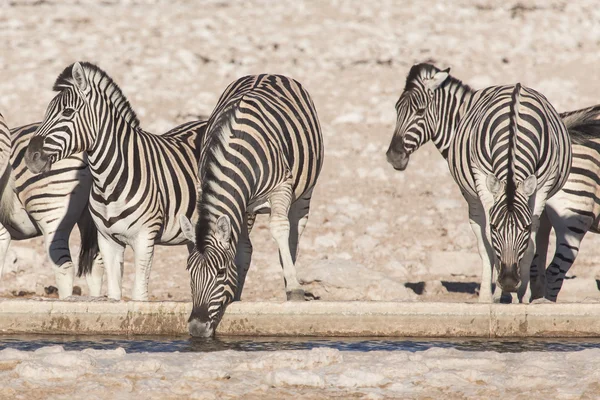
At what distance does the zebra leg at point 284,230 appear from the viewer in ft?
27.4

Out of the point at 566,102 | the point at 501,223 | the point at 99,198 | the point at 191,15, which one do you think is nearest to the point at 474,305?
the point at 501,223

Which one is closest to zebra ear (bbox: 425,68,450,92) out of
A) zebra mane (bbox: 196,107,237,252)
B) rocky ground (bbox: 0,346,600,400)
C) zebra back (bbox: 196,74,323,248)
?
zebra back (bbox: 196,74,323,248)

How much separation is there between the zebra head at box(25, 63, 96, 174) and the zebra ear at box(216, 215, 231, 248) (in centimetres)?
132

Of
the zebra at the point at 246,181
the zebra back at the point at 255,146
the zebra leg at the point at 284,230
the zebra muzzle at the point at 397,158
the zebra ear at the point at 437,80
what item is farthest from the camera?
the zebra ear at the point at 437,80

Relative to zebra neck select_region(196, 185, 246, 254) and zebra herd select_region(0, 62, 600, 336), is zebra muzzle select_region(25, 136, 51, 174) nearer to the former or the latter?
zebra herd select_region(0, 62, 600, 336)

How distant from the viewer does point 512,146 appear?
319 inches

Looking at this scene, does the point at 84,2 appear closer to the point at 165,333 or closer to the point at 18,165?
the point at 18,165

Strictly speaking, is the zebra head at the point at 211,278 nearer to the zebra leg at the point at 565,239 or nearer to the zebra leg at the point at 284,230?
the zebra leg at the point at 284,230

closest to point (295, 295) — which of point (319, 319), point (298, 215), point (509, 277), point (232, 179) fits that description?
point (319, 319)

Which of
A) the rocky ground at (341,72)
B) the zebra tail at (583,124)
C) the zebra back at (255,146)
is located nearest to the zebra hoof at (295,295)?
the zebra back at (255,146)

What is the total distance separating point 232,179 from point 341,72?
39.4 ft

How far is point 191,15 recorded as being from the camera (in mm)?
22094

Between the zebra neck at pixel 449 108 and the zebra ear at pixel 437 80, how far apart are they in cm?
9

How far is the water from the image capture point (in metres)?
7.08
